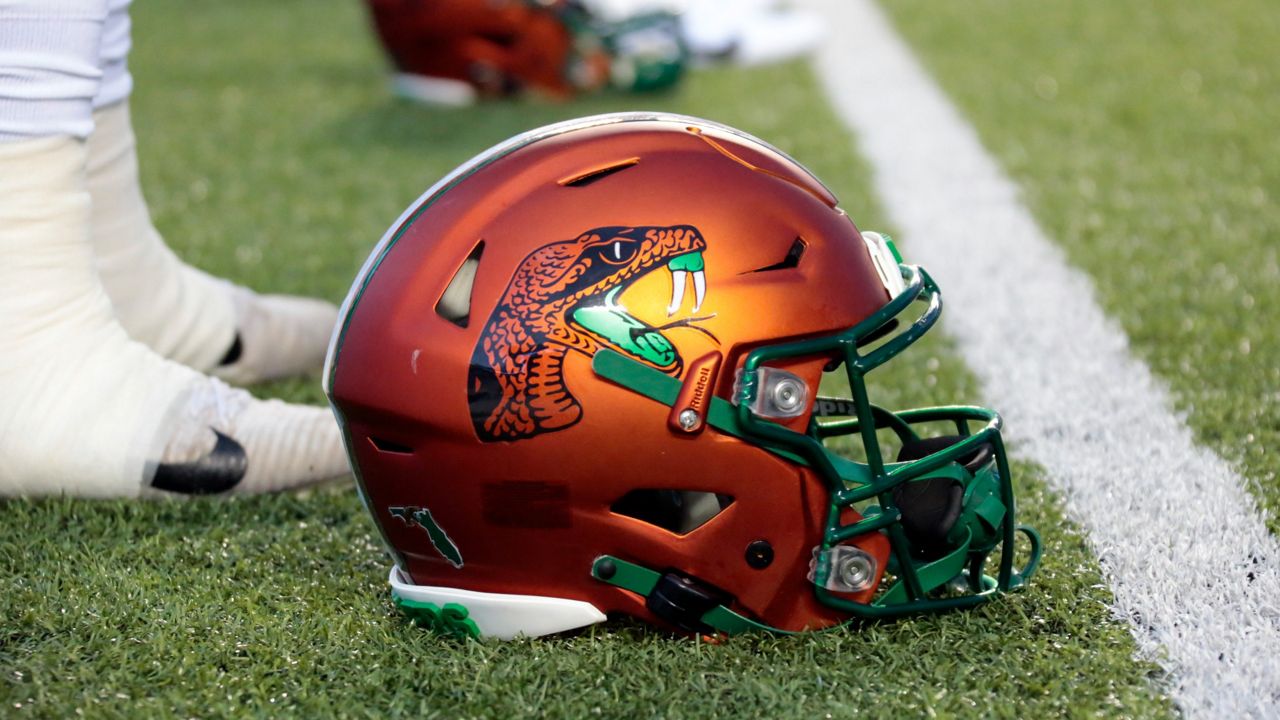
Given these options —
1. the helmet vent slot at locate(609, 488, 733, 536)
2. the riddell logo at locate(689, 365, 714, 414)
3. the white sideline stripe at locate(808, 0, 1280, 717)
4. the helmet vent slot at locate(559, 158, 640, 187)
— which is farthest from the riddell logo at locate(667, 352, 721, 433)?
the white sideline stripe at locate(808, 0, 1280, 717)

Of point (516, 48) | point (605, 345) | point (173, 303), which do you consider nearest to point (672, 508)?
point (605, 345)

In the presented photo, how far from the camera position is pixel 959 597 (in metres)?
1.71

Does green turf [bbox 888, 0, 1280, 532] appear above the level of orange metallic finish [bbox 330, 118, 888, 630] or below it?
below

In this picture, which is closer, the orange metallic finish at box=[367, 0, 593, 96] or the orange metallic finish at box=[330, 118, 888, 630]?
the orange metallic finish at box=[330, 118, 888, 630]

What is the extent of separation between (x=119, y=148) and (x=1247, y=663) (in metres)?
2.04

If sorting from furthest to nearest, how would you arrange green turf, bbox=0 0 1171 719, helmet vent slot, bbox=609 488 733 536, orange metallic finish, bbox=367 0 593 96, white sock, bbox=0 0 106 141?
1. orange metallic finish, bbox=367 0 593 96
2. white sock, bbox=0 0 106 141
3. helmet vent slot, bbox=609 488 733 536
4. green turf, bbox=0 0 1171 719

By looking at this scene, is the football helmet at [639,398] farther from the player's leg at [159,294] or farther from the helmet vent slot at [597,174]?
the player's leg at [159,294]

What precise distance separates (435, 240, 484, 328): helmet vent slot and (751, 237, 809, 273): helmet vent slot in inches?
13.9

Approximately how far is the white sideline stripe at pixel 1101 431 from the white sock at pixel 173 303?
1357mm

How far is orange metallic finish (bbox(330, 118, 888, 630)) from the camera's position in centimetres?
159

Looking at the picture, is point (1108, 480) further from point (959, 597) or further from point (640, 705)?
point (640, 705)

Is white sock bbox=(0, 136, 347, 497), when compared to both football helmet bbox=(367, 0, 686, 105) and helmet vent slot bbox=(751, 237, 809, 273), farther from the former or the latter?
football helmet bbox=(367, 0, 686, 105)

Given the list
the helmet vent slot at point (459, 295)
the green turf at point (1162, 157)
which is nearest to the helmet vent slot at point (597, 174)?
the helmet vent slot at point (459, 295)

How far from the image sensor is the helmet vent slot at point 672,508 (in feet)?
5.48
